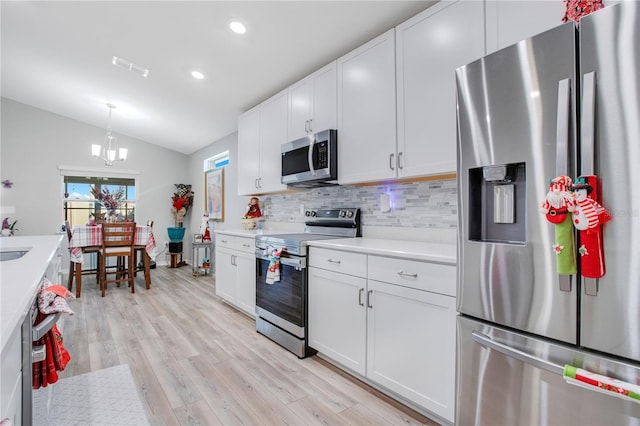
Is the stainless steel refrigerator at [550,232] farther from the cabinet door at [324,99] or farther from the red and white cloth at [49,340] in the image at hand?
the red and white cloth at [49,340]

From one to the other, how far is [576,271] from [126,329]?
3441 millimetres

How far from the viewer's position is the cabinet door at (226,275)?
3.47 m

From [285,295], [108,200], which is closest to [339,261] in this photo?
[285,295]

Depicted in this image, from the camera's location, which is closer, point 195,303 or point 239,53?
point 239,53

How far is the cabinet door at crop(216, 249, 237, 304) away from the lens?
3.47m

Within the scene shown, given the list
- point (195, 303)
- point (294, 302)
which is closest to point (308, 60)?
point (294, 302)

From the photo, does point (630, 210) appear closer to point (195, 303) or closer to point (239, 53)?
point (239, 53)

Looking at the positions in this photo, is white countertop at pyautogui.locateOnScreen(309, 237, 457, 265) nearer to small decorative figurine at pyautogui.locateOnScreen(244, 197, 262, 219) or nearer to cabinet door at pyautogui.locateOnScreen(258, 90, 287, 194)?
cabinet door at pyautogui.locateOnScreen(258, 90, 287, 194)

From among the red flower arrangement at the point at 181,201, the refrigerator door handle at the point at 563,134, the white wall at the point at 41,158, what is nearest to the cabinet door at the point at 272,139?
the refrigerator door handle at the point at 563,134

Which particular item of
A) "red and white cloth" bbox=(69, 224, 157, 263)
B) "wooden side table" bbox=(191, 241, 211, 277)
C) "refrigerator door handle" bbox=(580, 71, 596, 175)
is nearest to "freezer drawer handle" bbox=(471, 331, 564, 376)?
"refrigerator door handle" bbox=(580, 71, 596, 175)

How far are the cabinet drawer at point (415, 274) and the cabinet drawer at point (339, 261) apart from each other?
0.25ft

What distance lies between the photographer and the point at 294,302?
2.41 m

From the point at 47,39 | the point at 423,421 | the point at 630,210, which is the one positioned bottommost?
the point at 423,421

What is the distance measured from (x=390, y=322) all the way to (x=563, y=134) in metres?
1.22
